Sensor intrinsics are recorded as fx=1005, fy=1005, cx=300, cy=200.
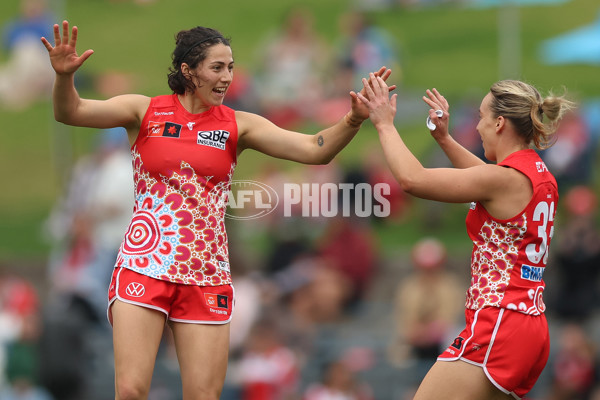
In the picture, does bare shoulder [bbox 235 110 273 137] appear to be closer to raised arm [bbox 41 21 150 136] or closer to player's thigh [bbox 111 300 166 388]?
raised arm [bbox 41 21 150 136]

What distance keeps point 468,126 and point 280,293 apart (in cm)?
325

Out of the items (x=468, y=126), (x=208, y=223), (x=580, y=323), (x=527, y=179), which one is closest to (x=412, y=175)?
(x=527, y=179)

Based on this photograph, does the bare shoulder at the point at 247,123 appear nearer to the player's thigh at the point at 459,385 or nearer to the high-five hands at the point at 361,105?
the high-five hands at the point at 361,105

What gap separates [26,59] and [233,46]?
10.4ft

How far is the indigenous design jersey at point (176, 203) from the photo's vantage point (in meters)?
5.43

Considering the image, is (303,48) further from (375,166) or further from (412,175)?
(412,175)

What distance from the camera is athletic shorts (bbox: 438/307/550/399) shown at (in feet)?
16.8

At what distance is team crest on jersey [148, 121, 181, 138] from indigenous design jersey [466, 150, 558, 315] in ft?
5.59

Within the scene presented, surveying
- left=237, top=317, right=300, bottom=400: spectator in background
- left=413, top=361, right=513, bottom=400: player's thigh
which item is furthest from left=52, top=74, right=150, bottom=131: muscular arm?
left=237, top=317, right=300, bottom=400: spectator in background

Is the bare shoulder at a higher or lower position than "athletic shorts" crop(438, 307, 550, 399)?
higher

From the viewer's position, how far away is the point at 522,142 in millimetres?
5359

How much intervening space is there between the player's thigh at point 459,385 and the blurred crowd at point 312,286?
4.86m

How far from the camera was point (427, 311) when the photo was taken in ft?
36.4

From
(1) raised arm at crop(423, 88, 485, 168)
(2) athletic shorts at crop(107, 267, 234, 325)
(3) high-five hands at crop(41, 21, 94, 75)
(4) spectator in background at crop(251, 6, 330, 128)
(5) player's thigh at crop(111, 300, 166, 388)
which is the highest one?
(4) spectator in background at crop(251, 6, 330, 128)
